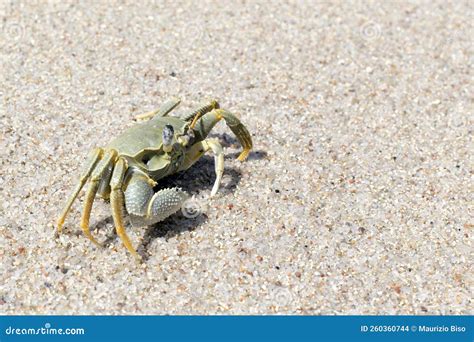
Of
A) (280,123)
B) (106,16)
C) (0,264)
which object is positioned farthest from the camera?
(106,16)

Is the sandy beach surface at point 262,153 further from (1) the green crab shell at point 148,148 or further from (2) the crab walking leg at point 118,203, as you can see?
(1) the green crab shell at point 148,148

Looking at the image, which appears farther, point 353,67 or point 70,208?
point 353,67

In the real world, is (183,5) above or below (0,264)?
above

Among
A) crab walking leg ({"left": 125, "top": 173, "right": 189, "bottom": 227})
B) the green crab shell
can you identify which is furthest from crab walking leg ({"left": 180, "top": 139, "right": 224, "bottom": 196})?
crab walking leg ({"left": 125, "top": 173, "right": 189, "bottom": 227})

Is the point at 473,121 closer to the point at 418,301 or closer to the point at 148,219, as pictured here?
the point at 418,301

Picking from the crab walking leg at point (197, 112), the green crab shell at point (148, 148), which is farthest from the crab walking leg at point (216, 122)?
the green crab shell at point (148, 148)

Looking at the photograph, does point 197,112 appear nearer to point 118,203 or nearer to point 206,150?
point 206,150

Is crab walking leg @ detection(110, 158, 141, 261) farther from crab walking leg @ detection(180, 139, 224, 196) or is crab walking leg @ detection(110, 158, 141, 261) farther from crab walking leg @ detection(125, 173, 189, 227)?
crab walking leg @ detection(180, 139, 224, 196)
